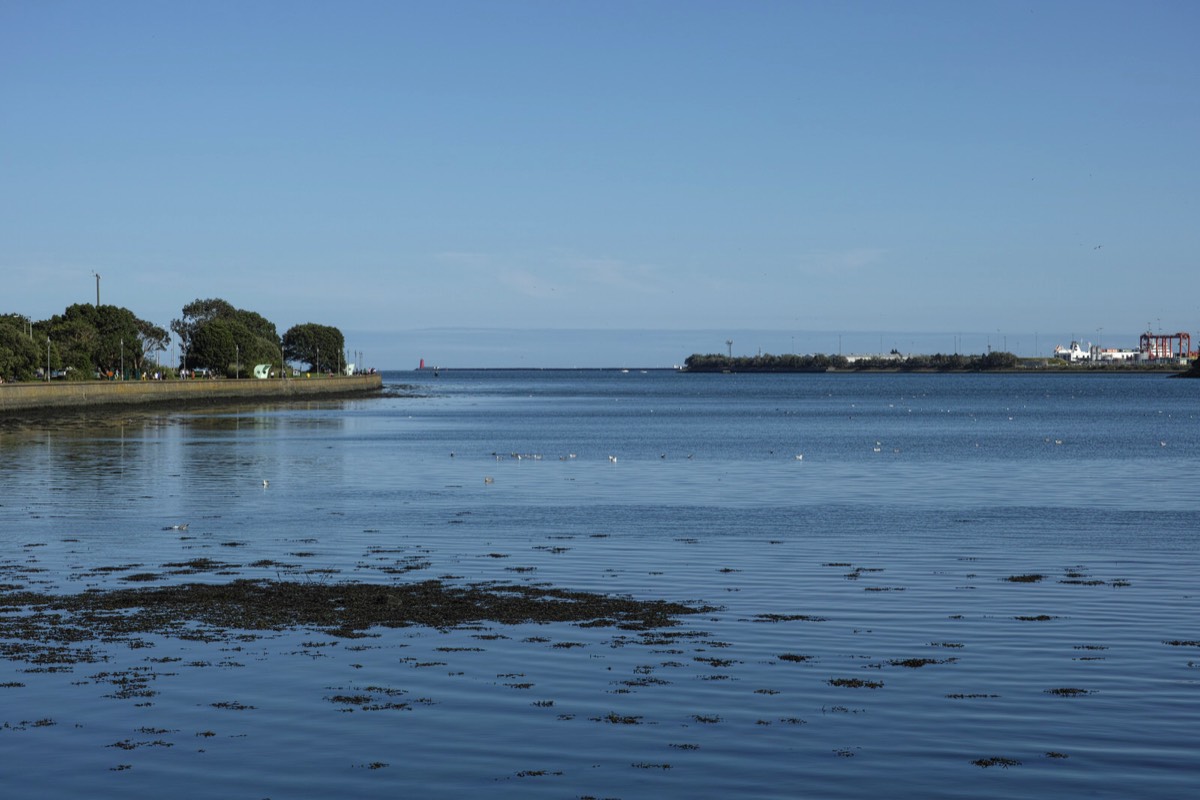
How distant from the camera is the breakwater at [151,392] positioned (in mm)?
88625

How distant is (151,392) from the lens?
372 ft

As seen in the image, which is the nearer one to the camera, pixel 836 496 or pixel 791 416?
pixel 836 496

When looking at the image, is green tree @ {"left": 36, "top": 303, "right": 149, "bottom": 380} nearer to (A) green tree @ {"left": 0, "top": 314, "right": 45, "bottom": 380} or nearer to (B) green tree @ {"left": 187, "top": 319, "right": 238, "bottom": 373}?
(B) green tree @ {"left": 187, "top": 319, "right": 238, "bottom": 373}

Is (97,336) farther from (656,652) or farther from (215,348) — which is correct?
(656,652)

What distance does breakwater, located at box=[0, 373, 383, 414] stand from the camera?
88.6 meters

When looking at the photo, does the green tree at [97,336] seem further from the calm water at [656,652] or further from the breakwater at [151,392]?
the calm water at [656,652]

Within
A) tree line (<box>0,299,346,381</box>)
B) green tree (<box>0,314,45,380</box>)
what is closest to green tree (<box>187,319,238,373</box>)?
tree line (<box>0,299,346,381</box>)

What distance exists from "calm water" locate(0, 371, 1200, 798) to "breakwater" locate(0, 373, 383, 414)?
5221cm

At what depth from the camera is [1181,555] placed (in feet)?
76.0

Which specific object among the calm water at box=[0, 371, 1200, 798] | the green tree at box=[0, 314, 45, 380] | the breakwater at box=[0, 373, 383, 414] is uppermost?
the green tree at box=[0, 314, 45, 380]

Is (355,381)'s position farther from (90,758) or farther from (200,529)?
(90,758)

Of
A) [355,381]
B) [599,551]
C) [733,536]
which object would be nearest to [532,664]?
[599,551]

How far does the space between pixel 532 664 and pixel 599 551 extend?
31.6 ft

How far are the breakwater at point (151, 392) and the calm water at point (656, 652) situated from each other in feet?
171
